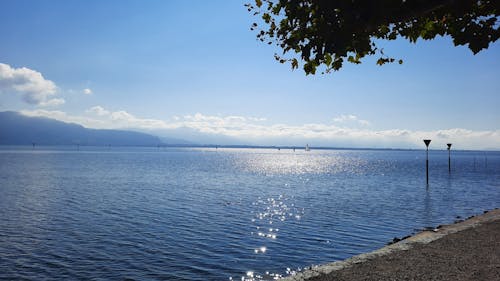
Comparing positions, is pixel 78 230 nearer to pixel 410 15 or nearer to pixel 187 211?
pixel 187 211

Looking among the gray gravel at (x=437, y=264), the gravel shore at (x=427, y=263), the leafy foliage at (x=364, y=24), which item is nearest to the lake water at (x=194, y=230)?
the gravel shore at (x=427, y=263)

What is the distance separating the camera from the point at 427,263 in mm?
12383

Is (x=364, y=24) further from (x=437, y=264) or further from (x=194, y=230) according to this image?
(x=194, y=230)

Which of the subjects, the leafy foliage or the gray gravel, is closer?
the leafy foliage

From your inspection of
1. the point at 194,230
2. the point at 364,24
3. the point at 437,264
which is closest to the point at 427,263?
the point at 437,264

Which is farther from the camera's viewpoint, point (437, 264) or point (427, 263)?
point (427, 263)

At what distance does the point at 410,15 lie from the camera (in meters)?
7.14

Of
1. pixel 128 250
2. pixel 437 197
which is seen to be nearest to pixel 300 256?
pixel 128 250

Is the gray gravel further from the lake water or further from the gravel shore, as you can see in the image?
the lake water

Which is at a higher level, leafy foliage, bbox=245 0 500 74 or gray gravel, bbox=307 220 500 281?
leafy foliage, bbox=245 0 500 74

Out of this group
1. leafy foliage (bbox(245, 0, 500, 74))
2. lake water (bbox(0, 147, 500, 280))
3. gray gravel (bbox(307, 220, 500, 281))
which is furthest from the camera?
lake water (bbox(0, 147, 500, 280))

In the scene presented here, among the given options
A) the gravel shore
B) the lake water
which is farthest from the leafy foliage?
the lake water

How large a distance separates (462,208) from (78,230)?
36.8 m

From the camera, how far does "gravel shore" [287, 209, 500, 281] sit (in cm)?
1107
